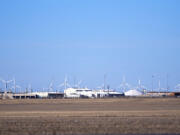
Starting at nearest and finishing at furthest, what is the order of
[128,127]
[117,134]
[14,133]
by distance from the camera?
1. [117,134]
2. [14,133]
3. [128,127]

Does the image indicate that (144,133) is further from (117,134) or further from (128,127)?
(128,127)

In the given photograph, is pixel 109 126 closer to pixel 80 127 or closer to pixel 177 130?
pixel 80 127

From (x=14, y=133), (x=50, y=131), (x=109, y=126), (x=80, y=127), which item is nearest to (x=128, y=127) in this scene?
(x=109, y=126)

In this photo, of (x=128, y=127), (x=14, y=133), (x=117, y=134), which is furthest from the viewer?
(x=128, y=127)

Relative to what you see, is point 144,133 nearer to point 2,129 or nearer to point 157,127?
point 157,127

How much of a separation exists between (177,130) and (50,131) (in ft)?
33.4

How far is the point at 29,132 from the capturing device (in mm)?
32312

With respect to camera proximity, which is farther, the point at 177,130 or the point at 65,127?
the point at 65,127

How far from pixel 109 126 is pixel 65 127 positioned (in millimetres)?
3906

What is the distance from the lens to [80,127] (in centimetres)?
3556

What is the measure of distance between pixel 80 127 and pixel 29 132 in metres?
5.16

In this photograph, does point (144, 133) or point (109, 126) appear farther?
point (109, 126)

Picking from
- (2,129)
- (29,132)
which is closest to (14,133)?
(29,132)

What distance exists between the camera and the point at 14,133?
32031 millimetres
